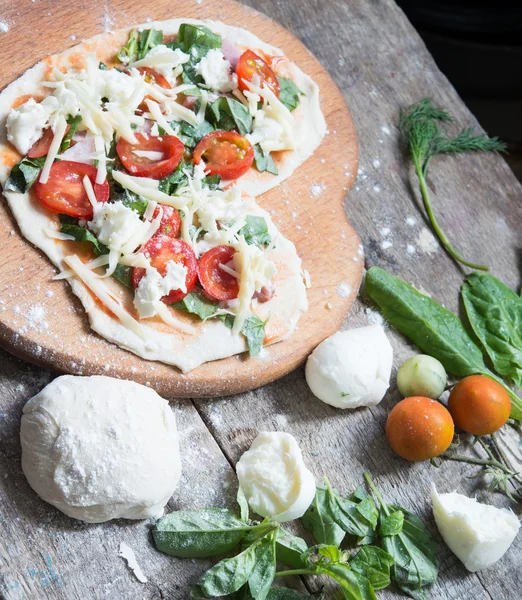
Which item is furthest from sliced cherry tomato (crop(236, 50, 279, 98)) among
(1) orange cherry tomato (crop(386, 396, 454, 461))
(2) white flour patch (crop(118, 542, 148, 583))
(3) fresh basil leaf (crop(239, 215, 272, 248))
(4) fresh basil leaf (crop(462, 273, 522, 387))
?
(2) white flour patch (crop(118, 542, 148, 583))

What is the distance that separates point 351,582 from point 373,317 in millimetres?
1131

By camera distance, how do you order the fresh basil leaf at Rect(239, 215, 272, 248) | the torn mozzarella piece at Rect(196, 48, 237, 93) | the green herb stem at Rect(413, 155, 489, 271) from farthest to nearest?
the green herb stem at Rect(413, 155, 489, 271)
the torn mozzarella piece at Rect(196, 48, 237, 93)
the fresh basil leaf at Rect(239, 215, 272, 248)

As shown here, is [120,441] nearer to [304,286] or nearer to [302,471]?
[302,471]

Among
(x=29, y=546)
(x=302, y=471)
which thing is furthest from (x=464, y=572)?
(x=29, y=546)

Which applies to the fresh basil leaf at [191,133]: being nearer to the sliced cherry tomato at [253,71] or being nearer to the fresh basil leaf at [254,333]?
the sliced cherry tomato at [253,71]

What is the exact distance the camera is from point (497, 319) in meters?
3.34

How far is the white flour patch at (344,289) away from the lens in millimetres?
3143

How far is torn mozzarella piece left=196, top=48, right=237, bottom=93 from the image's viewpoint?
3229mm

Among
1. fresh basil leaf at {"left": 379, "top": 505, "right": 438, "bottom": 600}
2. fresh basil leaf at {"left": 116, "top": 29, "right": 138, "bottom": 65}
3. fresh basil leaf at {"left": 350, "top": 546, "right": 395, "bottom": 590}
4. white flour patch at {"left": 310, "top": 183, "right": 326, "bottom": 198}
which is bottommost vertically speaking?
fresh basil leaf at {"left": 379, "top": 505, "right": 438, "bottom": 600}

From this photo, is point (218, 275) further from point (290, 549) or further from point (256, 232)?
point (290, 549)

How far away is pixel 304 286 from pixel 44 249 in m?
Answer: 1.00

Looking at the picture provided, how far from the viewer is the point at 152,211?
2803mm

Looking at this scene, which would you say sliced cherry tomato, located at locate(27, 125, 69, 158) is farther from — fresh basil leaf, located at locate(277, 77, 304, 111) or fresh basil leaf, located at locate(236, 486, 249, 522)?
fresh basil leaf, located at locate(236, 486, 249, 522)

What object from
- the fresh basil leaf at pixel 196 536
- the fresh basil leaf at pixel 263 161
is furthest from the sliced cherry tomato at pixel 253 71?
the fresh basil leaf at pixel 196 536
